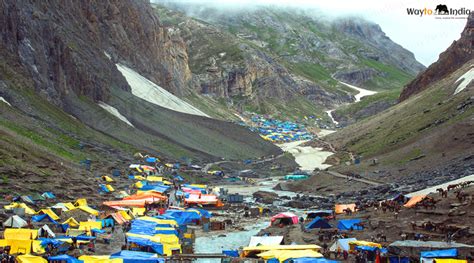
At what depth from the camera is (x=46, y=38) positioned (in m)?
116

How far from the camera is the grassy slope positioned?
97.6 metres

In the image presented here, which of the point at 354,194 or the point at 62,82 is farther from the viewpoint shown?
the point at 62,82

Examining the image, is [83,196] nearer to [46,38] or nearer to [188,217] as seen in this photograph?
[188,217]

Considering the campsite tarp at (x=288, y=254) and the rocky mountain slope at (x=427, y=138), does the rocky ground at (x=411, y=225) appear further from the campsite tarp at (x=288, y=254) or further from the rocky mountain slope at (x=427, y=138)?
the rocky mountain slope at (x=427, y=138)

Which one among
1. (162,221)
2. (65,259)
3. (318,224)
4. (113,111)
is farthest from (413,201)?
(113,111)

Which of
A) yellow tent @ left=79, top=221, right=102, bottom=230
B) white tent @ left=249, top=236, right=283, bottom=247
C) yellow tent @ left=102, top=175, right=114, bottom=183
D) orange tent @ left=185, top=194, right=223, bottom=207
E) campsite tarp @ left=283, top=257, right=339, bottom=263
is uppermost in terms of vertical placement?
yellow tent @ left=102, top=175, right=114, bottom=183

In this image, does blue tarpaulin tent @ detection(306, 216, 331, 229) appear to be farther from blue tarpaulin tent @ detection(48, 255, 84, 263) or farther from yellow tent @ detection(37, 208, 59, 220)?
blue tarpaulin tent @ detection(48, 255, 84, 263)

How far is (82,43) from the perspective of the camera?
134750 millimetres

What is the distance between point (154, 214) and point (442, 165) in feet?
123

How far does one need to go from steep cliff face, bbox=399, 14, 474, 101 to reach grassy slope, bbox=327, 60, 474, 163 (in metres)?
22.8

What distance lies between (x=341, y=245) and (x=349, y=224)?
904 centimetres

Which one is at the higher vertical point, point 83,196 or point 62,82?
point 62,82

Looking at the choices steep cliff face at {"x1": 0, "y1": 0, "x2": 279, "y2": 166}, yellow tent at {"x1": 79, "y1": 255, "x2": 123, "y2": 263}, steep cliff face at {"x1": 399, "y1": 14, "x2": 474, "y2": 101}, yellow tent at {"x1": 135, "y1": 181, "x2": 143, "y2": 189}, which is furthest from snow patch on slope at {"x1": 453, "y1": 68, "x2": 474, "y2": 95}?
yellow tent at {"x1": 79, "y1": 255, "x2": 123, "y2": 263}

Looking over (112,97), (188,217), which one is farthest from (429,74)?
(188,217)
